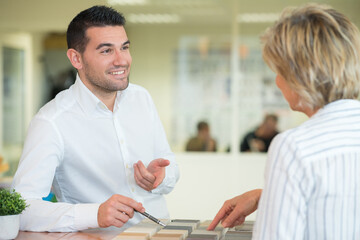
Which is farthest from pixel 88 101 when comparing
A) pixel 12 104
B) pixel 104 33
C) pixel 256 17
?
pixel 12 104

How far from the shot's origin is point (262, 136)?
645cm

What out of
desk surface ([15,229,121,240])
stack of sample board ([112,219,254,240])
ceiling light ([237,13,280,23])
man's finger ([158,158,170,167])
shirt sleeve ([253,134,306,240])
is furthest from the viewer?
ceiling light ([237,13,280,23])

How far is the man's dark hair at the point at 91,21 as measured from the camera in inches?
101

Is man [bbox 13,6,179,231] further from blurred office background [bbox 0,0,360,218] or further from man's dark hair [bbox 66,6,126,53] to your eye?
blurred office background [bbox 0,0,360,218]

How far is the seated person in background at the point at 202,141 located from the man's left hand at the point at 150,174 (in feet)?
13.4

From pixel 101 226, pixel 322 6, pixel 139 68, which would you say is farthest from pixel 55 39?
pixel 322 6

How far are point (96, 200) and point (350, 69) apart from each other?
1490mm

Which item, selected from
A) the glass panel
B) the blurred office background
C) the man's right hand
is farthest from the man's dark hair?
the glass panel

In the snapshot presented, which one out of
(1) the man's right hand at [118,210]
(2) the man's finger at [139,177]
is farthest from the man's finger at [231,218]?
(2) the man's finger at [139,177]

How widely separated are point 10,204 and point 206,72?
4914 mm

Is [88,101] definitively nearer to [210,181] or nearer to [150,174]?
[150,174]

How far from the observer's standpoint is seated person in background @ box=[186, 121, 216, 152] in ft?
21.5

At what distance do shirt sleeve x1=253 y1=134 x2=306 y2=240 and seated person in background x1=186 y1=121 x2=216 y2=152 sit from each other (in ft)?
17.0

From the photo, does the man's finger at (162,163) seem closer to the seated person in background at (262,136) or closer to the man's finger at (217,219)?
the man's finger at (217,219)
